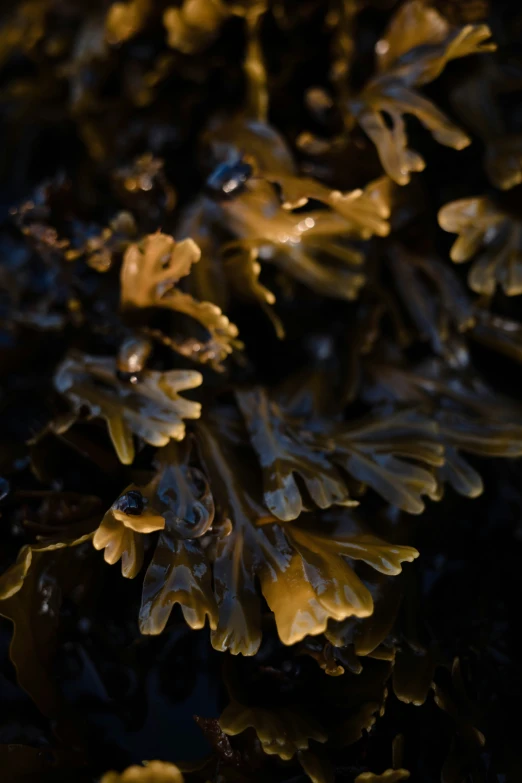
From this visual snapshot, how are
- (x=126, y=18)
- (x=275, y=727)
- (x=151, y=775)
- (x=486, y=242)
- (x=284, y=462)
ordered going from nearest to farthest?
(x=151, y=775) → (x=275, y=727) → (x=284, y=462) → (x=486, y=242) → (x=126, y=18)

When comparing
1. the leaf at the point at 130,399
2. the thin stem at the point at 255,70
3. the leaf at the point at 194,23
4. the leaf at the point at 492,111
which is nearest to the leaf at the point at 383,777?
the leaf at the point at 130,399

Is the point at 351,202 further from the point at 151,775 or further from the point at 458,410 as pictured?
the point at 151,775

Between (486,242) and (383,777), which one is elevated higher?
(486,242)

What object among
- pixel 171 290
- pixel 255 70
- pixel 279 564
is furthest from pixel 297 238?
pixel 279 564

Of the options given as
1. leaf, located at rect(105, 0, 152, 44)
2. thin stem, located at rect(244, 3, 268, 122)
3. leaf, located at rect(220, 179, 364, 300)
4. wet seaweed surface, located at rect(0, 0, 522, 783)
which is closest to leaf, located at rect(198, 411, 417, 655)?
wet seaweed surface, located at rect(0, 0, 522, 783)

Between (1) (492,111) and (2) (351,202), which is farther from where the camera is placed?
(1) (492,111)

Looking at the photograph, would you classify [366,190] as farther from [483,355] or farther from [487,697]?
[487,697]

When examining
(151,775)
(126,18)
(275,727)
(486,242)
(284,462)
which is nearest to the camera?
(151,775)

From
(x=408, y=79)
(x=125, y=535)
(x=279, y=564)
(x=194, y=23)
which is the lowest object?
(x=279, y=564)
